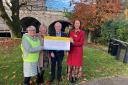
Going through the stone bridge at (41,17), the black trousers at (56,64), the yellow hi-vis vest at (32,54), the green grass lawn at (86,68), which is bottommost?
the stone bridge at (41,17)

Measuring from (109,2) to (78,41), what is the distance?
18.7 meters

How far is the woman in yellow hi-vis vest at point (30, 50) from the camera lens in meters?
9.44

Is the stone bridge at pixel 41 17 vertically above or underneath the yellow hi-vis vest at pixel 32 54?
underneath

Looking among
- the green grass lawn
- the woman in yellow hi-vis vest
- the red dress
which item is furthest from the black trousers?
the woman in yellow hi-vis vest

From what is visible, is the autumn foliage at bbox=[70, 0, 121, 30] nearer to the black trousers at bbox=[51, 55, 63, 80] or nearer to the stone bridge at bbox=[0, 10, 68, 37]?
the stone bridge at bbox=[0, 10, 68, 37]

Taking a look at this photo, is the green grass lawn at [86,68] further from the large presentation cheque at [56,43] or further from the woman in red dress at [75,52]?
the large presentation cheque at [56,43]

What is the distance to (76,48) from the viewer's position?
415 inches

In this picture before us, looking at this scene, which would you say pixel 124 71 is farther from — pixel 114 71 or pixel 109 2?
pixel 109 2

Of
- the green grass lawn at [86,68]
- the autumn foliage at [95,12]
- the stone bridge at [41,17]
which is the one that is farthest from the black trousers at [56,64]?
the stone bridge at [41,17]

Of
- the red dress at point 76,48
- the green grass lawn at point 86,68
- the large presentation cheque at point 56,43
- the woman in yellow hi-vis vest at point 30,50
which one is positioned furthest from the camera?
the green grass lawn at point 86,68

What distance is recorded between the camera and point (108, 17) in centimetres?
2825

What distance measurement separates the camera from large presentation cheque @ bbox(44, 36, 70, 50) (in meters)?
10.0

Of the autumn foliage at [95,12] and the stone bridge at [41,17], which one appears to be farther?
the stone bridge at [41,17]

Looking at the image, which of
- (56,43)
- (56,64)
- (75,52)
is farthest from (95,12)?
(56,43)
